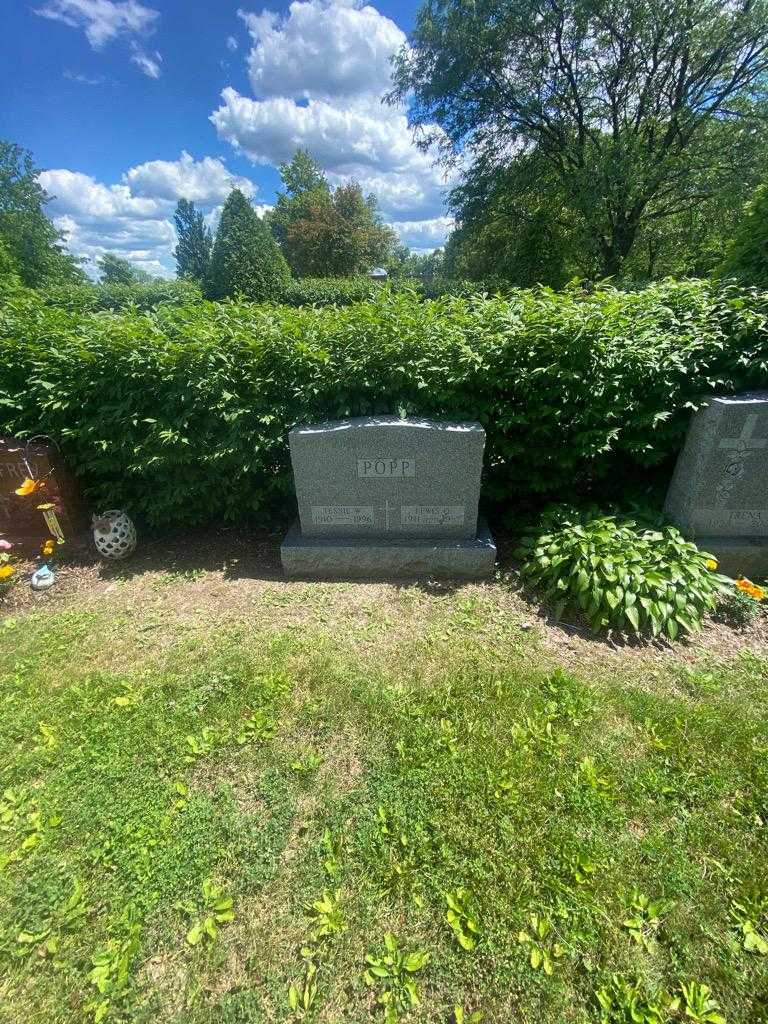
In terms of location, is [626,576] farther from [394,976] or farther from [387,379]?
[394,976]

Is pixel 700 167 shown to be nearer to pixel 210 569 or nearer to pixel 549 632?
pixel 549 632

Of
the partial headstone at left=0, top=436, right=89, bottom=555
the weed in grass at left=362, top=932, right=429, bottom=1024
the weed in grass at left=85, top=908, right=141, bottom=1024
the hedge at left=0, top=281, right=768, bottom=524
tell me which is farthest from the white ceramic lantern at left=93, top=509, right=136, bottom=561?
the weed in grass at left=362, top=932, right=429, bottom=1024

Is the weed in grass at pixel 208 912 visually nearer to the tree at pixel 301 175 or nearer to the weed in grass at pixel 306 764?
the weed in grass at pixel 306 764

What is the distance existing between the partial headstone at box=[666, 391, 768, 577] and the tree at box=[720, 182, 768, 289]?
1277 mm

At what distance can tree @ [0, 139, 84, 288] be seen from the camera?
2803 centimetres

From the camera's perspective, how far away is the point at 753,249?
4031 mm

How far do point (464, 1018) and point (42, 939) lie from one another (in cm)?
147

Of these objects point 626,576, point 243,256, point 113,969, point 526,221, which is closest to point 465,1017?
point 113,969

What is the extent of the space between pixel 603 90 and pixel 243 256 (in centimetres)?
1429

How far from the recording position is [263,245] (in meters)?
19.5

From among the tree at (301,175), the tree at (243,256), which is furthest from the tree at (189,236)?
the tree at (243,256)

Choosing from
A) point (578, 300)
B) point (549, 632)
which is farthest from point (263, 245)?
point (549, 632)

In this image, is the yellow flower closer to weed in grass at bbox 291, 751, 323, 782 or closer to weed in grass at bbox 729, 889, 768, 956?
weed in grass at bbox 729, 889, 768, 956

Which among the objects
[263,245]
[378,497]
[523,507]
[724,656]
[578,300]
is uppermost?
[263,245]
